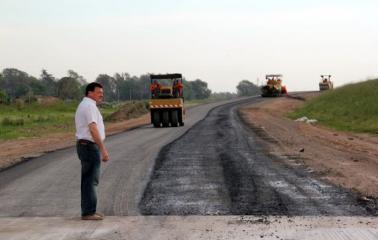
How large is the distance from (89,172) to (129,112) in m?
43.5

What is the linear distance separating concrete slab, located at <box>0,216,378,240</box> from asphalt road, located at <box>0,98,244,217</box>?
2.49ft

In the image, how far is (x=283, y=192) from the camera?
1068 centimetres

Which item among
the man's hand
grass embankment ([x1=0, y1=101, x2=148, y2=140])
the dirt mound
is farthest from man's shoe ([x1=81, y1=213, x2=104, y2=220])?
the dirt mound

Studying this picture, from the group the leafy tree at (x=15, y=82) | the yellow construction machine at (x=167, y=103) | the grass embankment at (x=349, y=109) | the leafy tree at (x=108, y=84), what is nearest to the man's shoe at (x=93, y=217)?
the yellow construction machine at (x=167, y=103)

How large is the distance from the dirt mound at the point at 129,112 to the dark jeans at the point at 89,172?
39.0 meters

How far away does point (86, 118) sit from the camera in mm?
8445

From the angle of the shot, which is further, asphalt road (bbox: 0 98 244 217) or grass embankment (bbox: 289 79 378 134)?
grass embankment (bbox: 289 79 378 134)

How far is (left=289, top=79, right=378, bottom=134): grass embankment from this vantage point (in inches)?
1428

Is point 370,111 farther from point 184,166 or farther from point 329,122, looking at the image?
point 184,166

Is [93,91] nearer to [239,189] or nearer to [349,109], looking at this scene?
[239,189]

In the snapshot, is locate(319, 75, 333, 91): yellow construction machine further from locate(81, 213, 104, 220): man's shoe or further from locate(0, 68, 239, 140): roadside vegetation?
locate(81, 213, 104, 220): man's shoe

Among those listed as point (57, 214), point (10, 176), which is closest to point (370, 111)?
point (10, 176)

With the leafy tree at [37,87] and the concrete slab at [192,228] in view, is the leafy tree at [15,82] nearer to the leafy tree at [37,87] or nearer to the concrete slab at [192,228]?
the leafy tree at [37,87]

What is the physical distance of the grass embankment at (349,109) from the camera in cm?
3628
